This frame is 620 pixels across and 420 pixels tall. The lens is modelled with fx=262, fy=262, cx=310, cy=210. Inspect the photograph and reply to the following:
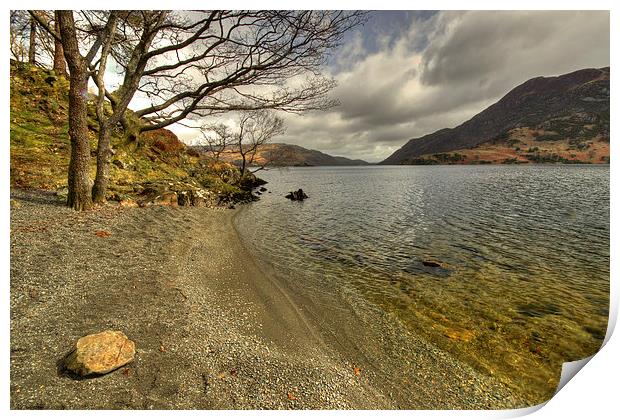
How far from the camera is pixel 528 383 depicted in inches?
250

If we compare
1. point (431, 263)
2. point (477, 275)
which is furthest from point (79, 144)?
point (477, 275)

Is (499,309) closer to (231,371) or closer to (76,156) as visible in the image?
(231,371)

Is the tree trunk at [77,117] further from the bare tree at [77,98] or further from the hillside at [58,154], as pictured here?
the hillside at [58,154]

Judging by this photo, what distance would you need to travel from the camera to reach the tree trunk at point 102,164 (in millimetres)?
12633

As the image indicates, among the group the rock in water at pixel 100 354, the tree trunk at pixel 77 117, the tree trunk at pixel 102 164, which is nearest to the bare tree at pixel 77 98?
the tree trunk at pixel 77 117

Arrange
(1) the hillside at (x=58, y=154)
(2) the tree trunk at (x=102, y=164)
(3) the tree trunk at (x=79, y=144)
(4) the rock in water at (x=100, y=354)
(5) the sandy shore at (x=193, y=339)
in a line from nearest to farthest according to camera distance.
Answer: (4) the rock in water at (x=100, y=354) < (5) the sandy shore at (x=193, y=339) < (3) the tree trunk at (x=79, y=144) < (2) the tree trunk at (x=102, y=164) < (1) the hillside at (x=58, y=154)

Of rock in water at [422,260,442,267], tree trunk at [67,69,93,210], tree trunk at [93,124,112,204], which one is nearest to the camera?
tree trunk at [67,69,93,210]

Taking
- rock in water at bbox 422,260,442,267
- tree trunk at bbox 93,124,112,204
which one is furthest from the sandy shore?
rock in water at bbox 422,260,442,267

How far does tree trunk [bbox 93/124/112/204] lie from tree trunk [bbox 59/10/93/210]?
1042mm

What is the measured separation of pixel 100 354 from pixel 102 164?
36.9 feet

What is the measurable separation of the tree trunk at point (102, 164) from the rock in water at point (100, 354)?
10692 millimetres

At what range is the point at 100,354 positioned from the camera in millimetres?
4594

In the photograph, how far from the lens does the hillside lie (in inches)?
605

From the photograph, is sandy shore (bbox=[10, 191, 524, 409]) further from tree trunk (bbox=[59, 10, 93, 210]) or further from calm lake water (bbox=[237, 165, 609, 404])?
tree trunk (bbox=[59, 10, 93, 210])
